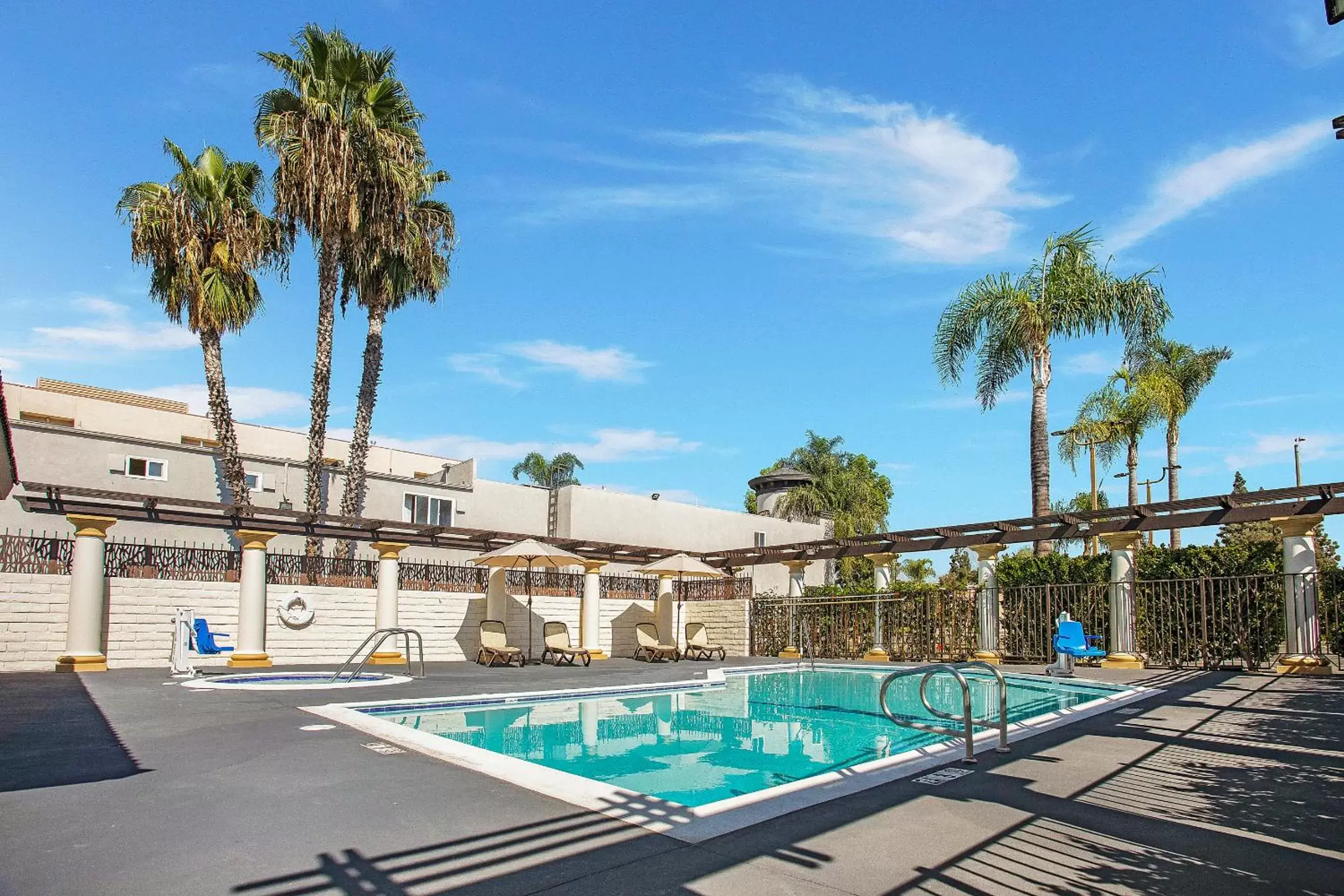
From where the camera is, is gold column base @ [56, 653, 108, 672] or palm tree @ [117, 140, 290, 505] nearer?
gold column base @ [56, 653, 108, 672]

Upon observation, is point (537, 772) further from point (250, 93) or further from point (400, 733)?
point (250, 93)

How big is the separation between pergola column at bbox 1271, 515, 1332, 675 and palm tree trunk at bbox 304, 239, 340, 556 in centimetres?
1944

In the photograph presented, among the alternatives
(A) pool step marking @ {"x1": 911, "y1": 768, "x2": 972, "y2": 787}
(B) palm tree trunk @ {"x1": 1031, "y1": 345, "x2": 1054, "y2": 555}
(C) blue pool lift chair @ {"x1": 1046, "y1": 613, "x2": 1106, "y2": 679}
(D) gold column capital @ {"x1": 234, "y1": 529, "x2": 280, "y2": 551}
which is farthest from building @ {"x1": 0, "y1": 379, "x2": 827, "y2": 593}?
(C) blue pool lift chair @ {"x1": 1046, "y1": 613, "x2": 1106, "y2": 679}

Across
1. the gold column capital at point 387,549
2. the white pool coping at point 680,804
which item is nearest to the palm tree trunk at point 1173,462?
the white pool coping at point 680,804

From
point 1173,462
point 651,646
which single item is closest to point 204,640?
point 651,646

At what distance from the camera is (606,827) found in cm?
483

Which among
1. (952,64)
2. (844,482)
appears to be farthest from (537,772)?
(844,482)

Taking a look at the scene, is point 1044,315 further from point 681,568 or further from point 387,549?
point 387,549

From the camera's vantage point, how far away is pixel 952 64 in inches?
567

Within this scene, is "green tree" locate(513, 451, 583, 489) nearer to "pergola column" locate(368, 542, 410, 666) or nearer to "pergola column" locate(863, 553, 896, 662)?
"pergola column" locate(863, 553, 896, 662)

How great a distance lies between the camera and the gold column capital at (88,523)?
1482cm

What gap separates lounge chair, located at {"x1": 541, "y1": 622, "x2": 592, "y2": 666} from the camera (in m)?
19.2

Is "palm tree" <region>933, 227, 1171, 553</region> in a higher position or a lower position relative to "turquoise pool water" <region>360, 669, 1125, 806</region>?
higher

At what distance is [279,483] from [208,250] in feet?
27.2
